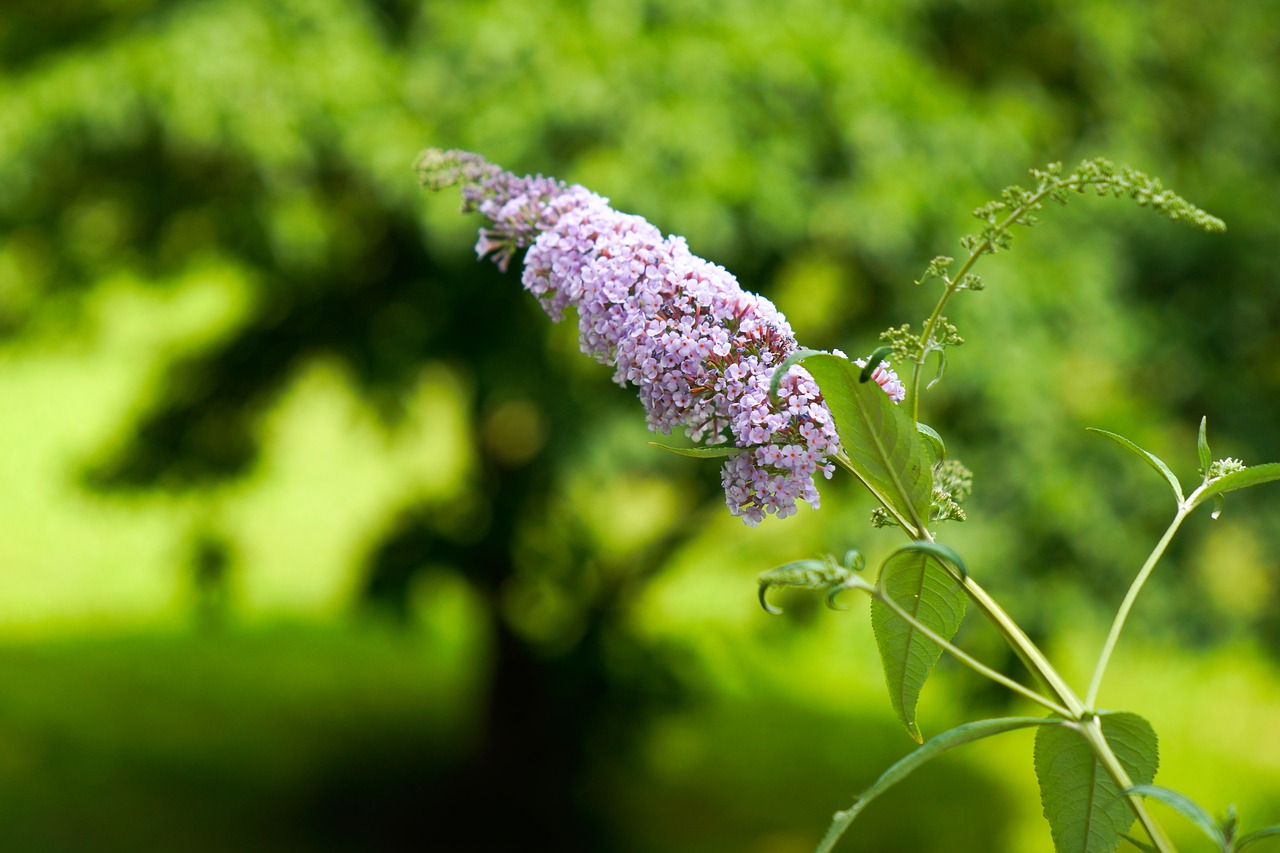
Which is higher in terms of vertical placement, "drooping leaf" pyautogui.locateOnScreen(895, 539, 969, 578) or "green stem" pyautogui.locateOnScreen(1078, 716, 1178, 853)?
"drooping leaf" pyautogui.locateOnScreen(895, 539, 969, 578)

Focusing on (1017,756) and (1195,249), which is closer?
(1195,249)

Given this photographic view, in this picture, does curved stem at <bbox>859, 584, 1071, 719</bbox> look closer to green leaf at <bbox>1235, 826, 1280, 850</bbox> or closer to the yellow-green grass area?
green leaf at <bbox>1235, 826, 1280, 850</bbox>

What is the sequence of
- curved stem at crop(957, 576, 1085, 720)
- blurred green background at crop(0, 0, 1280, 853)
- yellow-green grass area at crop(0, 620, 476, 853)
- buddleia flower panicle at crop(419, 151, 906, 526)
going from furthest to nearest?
yellow-green grass area at crop(0, 620, 476, 853), blurred green background at crop(0, 0, 1280, 853), buddleia flower panicle at crop(419, 151, 906, 526), curved stem at crop(957, 576, 1085, 720)

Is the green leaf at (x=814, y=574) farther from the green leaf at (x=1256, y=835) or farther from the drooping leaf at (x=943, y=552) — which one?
the green leaf at (x=1256, y=835)

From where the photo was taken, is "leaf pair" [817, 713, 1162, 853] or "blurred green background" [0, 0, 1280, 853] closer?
"leaf pair" [817, 713, 1162, 853]

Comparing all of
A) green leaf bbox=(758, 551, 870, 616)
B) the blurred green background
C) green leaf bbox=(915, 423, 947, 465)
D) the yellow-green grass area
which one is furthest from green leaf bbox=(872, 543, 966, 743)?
the yellow-green grass area

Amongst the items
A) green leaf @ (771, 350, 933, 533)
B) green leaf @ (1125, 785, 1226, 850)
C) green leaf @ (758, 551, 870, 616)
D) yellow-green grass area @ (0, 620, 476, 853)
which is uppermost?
yellow-green grass area @ (0, 620, 476, 853)

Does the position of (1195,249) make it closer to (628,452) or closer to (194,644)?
(628,452)

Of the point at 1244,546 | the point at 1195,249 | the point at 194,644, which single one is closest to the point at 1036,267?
the point at 1195,249
